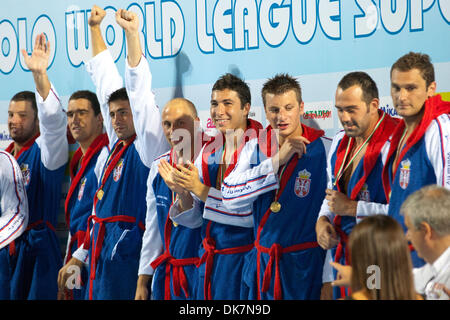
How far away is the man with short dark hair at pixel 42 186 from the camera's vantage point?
4918 mm

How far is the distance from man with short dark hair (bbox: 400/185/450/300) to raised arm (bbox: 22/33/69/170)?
2.93 m

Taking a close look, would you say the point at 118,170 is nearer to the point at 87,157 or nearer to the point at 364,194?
the point at 87,157

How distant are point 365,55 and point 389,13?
9.5 inches

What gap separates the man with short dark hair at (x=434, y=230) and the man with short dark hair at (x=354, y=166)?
1.91 ft

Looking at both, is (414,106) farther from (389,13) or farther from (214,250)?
(214,250)

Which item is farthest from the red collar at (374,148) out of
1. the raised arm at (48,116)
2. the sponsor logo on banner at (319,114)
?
the raised arm at (48,116)

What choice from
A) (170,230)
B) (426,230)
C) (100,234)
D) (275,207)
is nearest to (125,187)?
(100,234)

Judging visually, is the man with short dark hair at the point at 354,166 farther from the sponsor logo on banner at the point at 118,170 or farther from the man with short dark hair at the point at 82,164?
the man with short dark hair at the point at 82,164

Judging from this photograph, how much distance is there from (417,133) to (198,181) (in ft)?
4.06

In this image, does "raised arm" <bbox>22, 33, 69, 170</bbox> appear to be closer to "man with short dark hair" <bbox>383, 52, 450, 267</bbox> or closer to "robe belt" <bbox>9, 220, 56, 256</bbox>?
"robe belt" <bbox>9, 220, 56, 256</bbox>

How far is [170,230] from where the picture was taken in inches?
162

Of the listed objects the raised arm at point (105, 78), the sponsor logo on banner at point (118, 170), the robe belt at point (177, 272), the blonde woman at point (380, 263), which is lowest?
the robe belt at point (177, 272)

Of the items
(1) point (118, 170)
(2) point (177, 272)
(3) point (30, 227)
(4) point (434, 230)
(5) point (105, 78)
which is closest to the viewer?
Answer: (4) point (434, 230)

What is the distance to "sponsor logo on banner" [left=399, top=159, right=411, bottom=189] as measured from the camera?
3.13 metres
